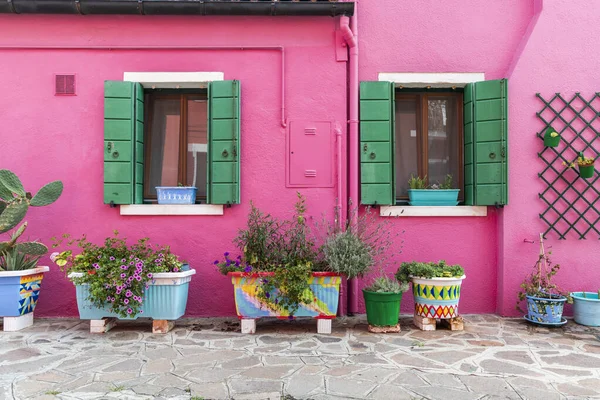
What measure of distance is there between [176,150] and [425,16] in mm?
3568

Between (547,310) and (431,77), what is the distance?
300 centimetres

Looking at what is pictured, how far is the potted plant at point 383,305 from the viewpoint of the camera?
4.73 meters

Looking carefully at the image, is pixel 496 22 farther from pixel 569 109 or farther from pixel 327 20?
pixel 327 20

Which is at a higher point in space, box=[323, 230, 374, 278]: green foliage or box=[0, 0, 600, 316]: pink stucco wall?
box=[0, 0, 600, 316]: pink stucco wall

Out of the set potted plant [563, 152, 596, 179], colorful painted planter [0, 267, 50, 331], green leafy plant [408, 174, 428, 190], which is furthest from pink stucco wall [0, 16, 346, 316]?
potted plant [563, 152, 596, 179]

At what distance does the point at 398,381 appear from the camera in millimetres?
3459

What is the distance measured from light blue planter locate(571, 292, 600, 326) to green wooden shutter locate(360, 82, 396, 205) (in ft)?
7.78

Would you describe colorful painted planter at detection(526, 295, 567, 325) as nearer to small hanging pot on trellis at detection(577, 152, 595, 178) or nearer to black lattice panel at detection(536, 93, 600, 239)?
black lattice panel at detection(536, 93, 600, 239)

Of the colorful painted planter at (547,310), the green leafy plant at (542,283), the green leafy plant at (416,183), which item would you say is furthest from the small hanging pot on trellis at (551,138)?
the colorful painted planter at (547,310)

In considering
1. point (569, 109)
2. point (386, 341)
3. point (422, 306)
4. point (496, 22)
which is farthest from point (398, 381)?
point (496, 22)

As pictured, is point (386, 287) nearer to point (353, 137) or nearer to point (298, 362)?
point (298, 362)

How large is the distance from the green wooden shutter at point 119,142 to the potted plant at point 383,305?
301 centimetres

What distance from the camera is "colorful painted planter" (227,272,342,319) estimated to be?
4766 millimetres

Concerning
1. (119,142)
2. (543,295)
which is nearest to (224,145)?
(119,142)
